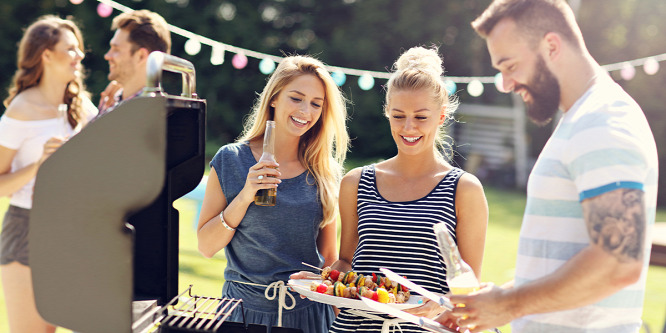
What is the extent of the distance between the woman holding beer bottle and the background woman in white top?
2.99 feet

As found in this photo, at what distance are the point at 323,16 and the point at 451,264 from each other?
15220 millimetres

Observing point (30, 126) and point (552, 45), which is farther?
point (30, 126)

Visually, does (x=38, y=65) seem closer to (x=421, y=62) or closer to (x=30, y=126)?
(x=30, y=126)

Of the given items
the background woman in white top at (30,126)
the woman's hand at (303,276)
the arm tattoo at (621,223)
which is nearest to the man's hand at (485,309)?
the arm tattoo at (621,223)

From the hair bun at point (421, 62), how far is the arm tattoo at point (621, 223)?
1021mm

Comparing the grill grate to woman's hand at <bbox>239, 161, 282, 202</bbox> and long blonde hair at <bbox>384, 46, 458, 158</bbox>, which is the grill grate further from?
long blonde hair at <bbox>384, 46, 458, 158</bbox>

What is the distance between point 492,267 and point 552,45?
16.8 ft

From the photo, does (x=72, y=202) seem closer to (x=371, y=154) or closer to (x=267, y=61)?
(x=267, y=61)

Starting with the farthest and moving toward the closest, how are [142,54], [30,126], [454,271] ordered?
[142,54], [30,126], [454,271]

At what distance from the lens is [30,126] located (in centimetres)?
279

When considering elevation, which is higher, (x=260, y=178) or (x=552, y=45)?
(x=552, y=45)

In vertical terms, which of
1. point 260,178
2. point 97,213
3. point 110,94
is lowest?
point 97,213

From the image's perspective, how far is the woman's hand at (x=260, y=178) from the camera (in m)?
2.03

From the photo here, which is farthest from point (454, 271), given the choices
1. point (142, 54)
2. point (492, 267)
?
point (492, 267)
